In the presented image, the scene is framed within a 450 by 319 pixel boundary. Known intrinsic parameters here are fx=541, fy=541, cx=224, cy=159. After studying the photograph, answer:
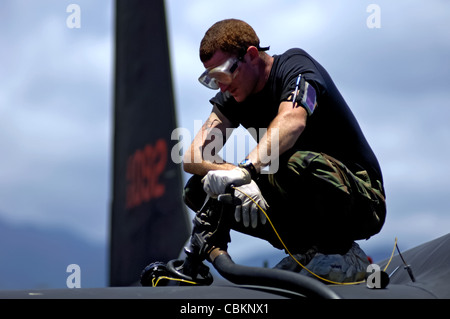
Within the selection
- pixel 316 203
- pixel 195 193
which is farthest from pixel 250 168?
pixel 195 193

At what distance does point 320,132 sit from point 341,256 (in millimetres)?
661

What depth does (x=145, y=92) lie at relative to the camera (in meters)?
11.8

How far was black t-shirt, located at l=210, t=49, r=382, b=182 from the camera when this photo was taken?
9.23ft

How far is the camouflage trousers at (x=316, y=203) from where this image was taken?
2492 mm

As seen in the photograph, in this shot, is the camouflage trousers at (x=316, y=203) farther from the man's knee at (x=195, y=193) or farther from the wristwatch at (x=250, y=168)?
the wristwatch at (x=250, y=168)

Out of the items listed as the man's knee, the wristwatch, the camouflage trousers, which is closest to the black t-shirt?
the camouflage trousers

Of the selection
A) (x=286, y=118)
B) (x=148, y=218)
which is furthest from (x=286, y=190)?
(x=148, y=218)

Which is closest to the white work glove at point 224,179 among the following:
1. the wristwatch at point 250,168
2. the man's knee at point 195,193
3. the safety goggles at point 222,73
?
the wristwatch at point 250,168

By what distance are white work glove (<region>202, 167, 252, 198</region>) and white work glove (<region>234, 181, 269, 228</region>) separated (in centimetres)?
6

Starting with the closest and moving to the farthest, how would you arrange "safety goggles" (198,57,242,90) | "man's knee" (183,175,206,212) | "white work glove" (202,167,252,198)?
"white work glove" (202,167,252,198)
"safety goggles" (198,57,242,90)
"man's knee" (183,175,206,212)

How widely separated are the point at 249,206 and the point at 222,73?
0.73 metres

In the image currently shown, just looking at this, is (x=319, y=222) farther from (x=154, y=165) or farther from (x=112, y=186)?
(x=112, y=186)

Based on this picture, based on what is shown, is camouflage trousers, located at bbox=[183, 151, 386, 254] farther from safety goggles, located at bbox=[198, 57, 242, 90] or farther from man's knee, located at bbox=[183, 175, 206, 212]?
safety goggles, located at bbox=[198, 57, 242, 90]

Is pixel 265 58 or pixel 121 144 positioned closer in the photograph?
pixel 265 58
